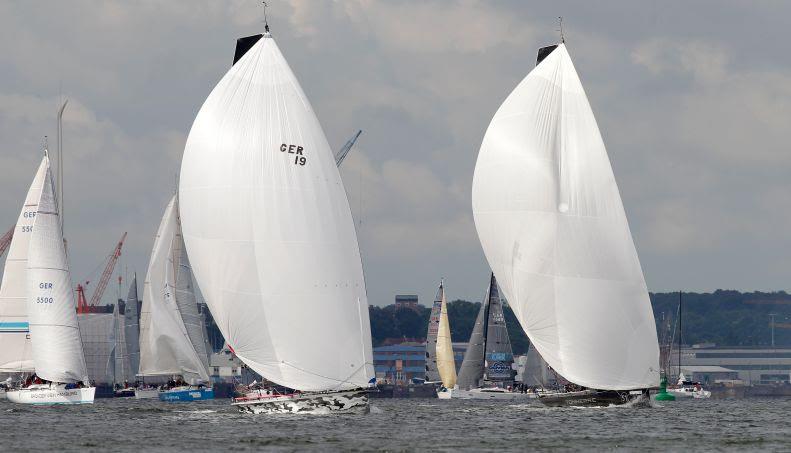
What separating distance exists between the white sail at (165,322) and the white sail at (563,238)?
40.8 meters

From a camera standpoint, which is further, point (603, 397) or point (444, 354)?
point (444, 354)

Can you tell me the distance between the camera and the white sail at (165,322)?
10062 centimetres

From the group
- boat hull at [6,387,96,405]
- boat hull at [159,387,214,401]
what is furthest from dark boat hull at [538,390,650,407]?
boat hull at [159,387,214,401]

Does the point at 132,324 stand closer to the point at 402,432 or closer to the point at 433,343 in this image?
the point at 433,343

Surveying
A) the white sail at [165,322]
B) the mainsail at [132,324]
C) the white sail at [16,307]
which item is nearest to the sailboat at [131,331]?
the mainsail at [132,324]

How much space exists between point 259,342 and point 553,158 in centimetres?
1678

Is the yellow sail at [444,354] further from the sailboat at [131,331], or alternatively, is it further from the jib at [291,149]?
the jib at [291,149]

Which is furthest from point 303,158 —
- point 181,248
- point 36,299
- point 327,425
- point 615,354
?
point 181,248

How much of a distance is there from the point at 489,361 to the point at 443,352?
30.3 feet

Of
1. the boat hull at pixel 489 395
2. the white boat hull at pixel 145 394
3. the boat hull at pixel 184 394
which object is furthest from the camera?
the boat hull at pixel 489 395

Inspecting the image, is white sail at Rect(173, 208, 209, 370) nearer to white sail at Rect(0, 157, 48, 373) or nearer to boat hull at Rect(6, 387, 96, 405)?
white sail at Rect(0, 157, 48, 373)

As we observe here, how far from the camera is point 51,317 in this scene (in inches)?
3253

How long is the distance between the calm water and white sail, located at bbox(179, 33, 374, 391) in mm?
3033

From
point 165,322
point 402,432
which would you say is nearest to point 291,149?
point 402,432
